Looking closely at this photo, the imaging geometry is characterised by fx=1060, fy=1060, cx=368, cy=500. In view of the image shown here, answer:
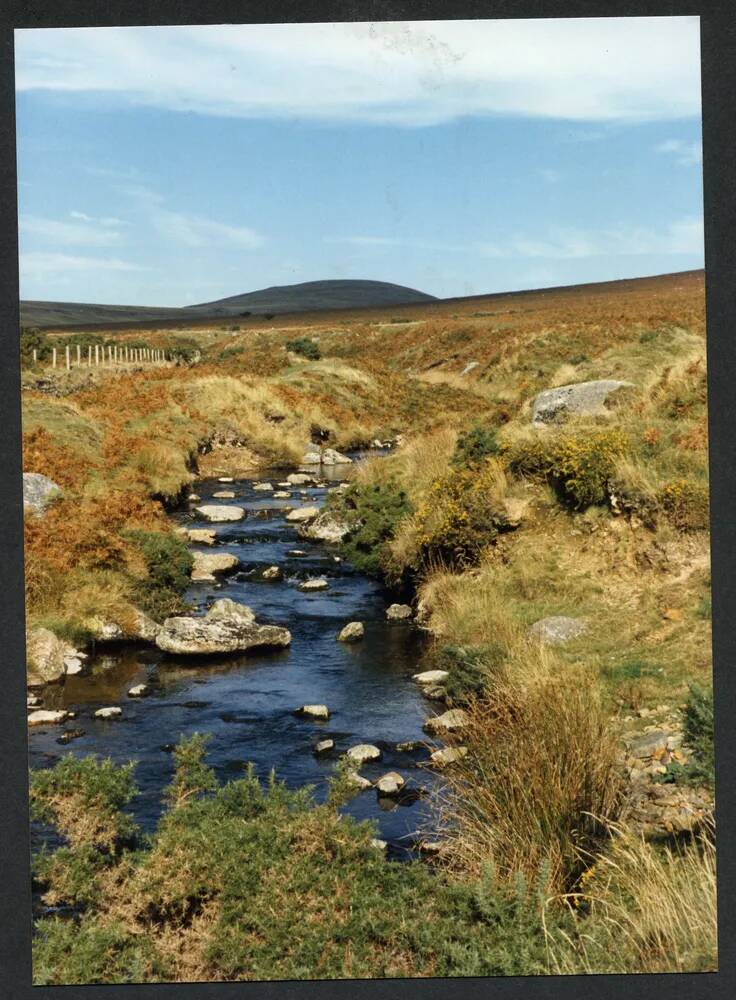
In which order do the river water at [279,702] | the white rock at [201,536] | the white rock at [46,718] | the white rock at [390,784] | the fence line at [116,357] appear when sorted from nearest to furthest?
1. the white rock at [390,784]
2. the river water at [279,702]
3. the white rock at [46,718]
4. the white rock at [201,536]
5. the fence line at [116,357]

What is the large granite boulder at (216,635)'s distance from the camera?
938 centimetres

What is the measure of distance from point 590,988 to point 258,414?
768 inches

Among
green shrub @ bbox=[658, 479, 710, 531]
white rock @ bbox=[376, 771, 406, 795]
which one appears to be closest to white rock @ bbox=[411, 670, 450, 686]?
white rock @ bbox=[376, 771, 406, 795]

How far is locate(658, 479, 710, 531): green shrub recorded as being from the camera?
29.9 feet

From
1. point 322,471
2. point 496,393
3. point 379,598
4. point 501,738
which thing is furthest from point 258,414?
point 501,738

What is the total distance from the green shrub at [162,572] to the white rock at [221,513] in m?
3.13

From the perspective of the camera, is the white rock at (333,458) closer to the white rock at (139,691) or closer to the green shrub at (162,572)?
the green shrub at (162,572)

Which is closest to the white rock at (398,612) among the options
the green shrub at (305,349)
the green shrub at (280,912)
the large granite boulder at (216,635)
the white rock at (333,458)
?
the large granite boulder at (216,635)

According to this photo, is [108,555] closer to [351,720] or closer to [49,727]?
[49,727]

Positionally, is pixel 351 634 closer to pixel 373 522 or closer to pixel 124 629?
pixel 124 629

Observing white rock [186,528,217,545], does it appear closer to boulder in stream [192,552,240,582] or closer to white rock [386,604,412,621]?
boulder in stream [192,552,240,582]

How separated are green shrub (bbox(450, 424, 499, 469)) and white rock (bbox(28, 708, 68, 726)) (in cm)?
549

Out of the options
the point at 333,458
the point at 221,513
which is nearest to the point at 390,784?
the point at 221,513

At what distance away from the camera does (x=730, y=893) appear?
4.08 m
